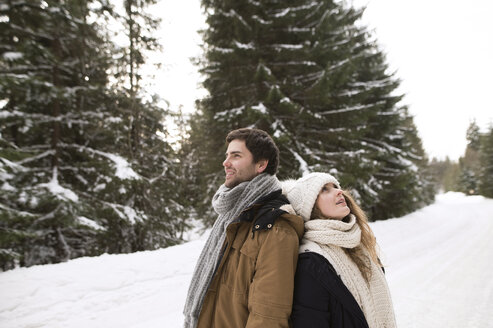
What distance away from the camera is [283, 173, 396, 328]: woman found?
4.42 feet

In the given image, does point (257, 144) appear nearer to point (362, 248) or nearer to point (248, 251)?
point (248, 251)

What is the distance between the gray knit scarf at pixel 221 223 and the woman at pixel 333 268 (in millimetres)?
272

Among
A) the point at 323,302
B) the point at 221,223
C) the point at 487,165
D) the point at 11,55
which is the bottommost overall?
the point at 487,165

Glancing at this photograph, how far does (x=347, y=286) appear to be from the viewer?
1474 mm

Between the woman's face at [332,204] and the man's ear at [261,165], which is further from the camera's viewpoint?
the man's ear at [261,165]

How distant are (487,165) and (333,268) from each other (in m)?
46.9

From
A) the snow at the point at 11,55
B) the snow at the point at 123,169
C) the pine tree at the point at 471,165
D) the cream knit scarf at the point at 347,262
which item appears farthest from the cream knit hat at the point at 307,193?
the pine tree at the point at 471,165

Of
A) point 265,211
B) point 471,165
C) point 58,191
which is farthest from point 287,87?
point 471,165

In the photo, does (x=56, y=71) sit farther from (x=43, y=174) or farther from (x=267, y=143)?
(x=267, y=143)

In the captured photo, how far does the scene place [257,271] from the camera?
143cm

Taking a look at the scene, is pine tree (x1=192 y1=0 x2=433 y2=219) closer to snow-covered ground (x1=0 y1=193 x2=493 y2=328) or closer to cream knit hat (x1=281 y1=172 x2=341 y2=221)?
snow-covered ground (x1=0 y1=193 x2=493 y2=328)

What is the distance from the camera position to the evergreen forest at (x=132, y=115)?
6262 millimetres

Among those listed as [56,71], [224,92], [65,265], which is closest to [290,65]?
[224,92]

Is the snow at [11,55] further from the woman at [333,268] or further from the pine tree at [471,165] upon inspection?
the pine tree at [471,165]
